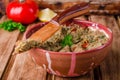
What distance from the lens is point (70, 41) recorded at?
90 cm

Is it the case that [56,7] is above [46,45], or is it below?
below

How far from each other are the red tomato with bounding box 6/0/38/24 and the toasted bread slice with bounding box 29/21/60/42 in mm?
506

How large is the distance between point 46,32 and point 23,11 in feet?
1.90

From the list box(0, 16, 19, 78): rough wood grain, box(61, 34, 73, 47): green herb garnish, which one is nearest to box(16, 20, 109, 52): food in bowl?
box(61, 34, 73, 47): green herb garnish

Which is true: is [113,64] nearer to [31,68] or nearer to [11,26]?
[31,68]

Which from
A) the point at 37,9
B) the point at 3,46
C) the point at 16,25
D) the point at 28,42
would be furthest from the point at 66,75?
the point at 37,9

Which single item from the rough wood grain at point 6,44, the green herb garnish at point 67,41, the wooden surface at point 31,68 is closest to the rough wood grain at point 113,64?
the wooden surface at point 31,68

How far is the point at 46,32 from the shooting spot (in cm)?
86

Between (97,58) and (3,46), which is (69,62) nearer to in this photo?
(97,58)

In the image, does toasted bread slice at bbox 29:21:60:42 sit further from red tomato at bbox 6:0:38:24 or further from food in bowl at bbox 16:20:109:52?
red tomato at bbox 6:0:38:24

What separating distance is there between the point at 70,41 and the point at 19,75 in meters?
0.19

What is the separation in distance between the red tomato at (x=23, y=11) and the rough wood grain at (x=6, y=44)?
0.13 meters

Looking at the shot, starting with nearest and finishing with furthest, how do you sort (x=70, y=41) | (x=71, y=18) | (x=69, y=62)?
(x=69, y=62), (x=70, y=41), (x=71, y=18)

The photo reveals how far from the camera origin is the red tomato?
55.3 inches
